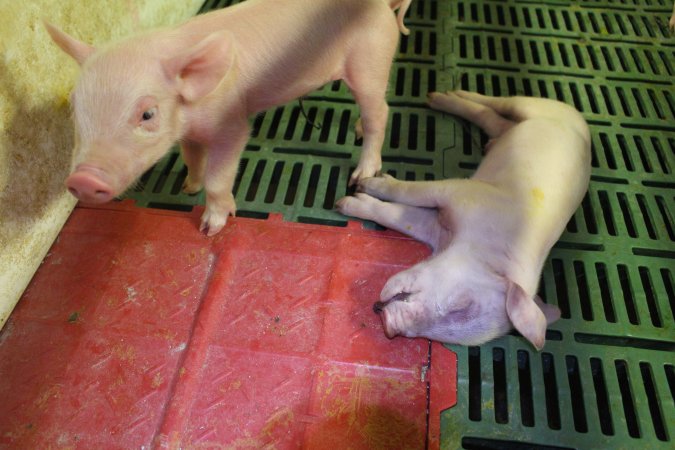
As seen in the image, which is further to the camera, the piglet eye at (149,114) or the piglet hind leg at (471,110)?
the piglet hind leg at (471,110)

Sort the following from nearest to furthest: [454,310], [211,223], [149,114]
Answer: [149,114] → [454,310] → [211,223]

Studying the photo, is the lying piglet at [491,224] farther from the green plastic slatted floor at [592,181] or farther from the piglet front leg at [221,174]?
the piglet front leg at [221,174]

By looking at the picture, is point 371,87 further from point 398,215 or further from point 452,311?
point 452,311

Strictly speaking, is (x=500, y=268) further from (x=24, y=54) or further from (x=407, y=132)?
(x=24, y=54)

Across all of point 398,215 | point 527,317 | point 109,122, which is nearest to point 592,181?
point 398,215

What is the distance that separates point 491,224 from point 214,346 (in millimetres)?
1174

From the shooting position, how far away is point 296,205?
7.97 ft

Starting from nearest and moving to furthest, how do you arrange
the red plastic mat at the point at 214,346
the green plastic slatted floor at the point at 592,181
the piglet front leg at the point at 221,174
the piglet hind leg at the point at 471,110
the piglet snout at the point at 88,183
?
the piglet snout at the point at 88,183 < the red plastic mat at the point at 214,346 < the green plastic slatted floor at the point at 592,181 < the piglet front leg at the point at 221,174 < the piglet hind leg at the point at 471,110

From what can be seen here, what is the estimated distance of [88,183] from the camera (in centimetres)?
147

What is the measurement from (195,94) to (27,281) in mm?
1095

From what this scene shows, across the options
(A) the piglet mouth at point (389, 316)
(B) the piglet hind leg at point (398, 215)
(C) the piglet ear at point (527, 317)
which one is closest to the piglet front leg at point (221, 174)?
(B) the piglet hind leg at point (398, 215)

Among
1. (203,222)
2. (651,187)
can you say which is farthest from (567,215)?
(203,222)

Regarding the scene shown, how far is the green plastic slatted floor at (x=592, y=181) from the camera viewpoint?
6.24ft

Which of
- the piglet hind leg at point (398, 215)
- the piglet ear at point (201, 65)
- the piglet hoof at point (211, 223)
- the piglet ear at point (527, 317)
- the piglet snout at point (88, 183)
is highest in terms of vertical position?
the piglet ear at point (201, 65)
